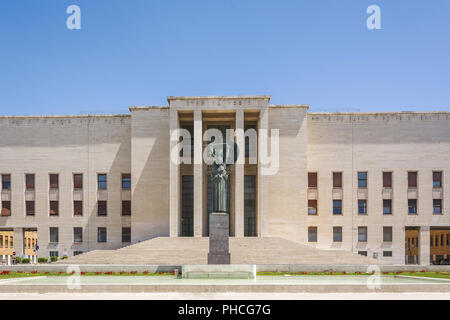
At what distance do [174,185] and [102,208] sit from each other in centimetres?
959

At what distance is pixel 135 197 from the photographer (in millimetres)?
45812

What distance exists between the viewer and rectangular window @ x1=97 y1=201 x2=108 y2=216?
4794cm

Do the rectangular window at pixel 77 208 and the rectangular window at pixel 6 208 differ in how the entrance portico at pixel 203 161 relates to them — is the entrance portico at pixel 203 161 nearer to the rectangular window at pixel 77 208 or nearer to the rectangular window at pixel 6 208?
the rectangular window at pixel 77 208

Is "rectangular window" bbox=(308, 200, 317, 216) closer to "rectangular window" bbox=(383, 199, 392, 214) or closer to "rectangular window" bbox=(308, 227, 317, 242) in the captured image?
"rectangular window" bbox=(308, 227, 317, 242)

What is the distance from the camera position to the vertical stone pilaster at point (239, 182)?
139ft

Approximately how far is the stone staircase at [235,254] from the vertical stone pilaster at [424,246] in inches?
529

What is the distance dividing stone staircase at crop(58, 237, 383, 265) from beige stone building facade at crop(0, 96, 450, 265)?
5.61m

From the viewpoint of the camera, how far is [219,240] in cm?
2719

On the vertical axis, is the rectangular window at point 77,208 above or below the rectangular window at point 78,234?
above

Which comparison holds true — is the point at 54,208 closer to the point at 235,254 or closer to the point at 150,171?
the point at 150,171

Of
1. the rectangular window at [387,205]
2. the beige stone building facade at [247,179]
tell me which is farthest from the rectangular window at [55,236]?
the rectangular window at [387,205]

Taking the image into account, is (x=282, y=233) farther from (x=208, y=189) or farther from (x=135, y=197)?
(x=135, y=197)
